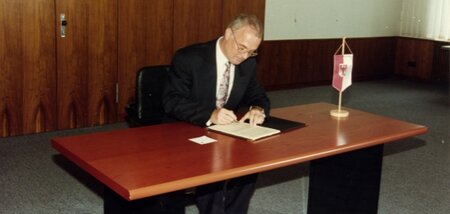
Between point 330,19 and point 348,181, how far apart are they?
5.38 meters

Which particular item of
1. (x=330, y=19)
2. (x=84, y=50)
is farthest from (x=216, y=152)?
(x=330, y=19)

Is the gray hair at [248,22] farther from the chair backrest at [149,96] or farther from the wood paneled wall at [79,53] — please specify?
the wood paneled wall at [79,53]

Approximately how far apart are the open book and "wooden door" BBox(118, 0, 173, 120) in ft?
9.44

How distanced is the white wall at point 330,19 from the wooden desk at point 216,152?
4.44 metres

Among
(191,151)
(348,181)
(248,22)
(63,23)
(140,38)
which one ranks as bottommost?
(348,181)

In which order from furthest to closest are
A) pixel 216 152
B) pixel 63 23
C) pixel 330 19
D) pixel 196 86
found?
1. pixel 330 19
2. pixel 63 23
3. pixel 196 86
4. pixel 216 152

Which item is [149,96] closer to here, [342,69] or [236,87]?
[236,87]

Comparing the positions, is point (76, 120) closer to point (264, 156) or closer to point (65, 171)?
point (65, 171)

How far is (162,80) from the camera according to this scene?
301 centimetres

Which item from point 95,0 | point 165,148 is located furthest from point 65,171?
point 165,148

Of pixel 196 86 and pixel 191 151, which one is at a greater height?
pixel 196 86

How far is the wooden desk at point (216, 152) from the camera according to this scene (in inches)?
74.1

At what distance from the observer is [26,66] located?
16.0 feet

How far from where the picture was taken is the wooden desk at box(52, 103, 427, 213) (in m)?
1.88
